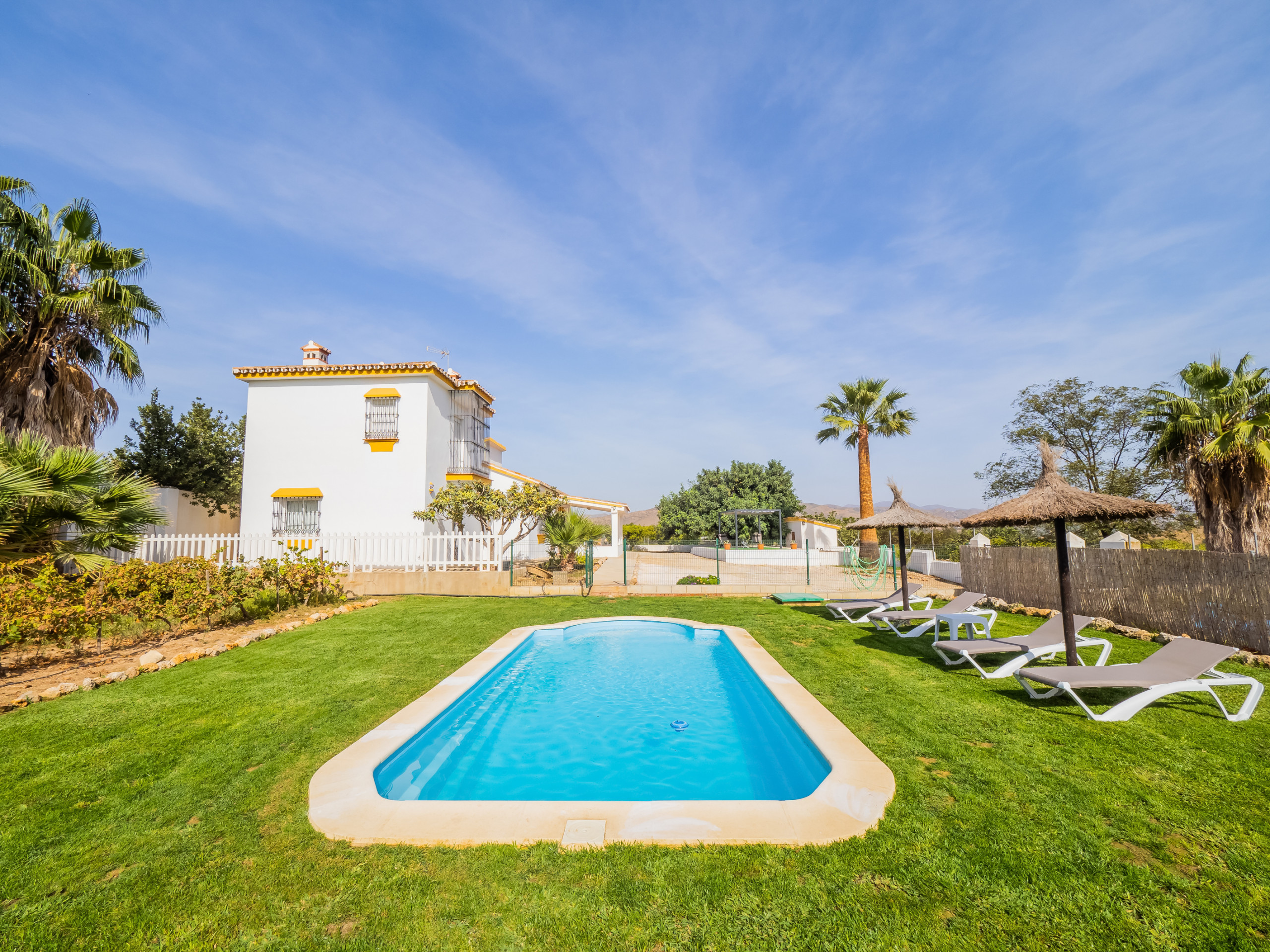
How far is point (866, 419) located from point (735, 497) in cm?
1225

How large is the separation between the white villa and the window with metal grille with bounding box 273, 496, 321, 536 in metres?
0.03

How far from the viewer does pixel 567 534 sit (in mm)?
17156

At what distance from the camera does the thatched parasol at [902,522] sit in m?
9.73

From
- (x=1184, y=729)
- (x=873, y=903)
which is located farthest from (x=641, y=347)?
(x=873, y=903)

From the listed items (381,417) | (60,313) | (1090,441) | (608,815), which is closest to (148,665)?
(608,815)

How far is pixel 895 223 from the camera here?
1644 cm

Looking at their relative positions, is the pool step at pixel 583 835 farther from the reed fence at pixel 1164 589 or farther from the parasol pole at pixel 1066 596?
the reed fence at pixel 1164 589

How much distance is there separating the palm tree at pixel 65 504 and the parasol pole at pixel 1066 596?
476 inches

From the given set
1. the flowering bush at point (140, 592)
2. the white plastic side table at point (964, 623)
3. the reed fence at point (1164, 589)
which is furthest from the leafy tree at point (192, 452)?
the reed fence at point (1164, 589)

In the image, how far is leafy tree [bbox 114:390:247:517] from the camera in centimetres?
2053

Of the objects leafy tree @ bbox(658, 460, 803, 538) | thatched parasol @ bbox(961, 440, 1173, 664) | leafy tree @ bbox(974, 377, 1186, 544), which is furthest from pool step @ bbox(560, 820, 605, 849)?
leafy tree @ bbox(658, 460, 803, 538)

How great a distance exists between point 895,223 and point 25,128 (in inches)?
835

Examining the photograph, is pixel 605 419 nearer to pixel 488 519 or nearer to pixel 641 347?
pixel 641 347

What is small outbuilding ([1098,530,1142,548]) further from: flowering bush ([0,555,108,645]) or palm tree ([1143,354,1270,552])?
flowering bush ([0,555,108,645])
